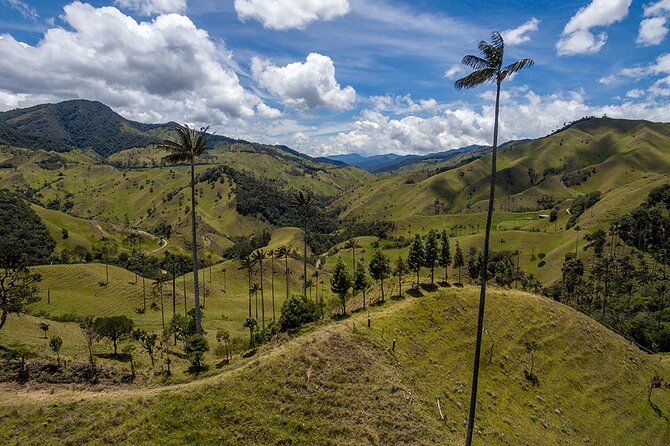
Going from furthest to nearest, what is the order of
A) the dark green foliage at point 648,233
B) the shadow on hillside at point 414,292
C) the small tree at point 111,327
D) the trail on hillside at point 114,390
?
the dark green foliage at point 648,233, the shadow on hillside at point 414,292, the small tree at point 111,327, the trail on hillside at point 114,390

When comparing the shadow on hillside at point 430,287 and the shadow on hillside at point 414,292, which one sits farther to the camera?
the shadow on hillside at point 430,287

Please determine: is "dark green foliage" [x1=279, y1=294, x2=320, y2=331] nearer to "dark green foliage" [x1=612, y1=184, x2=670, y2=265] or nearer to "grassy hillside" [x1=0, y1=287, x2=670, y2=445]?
"grassy hillside" [x1=0, y1=287, x2=670, y2=445]

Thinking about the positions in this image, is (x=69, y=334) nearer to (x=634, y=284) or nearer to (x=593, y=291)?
(x=593, y=291)

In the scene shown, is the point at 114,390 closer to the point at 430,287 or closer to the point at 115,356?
the point at 115,356

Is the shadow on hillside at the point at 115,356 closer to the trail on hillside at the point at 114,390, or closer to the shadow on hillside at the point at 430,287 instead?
the trail on hillside at the point at 114,390

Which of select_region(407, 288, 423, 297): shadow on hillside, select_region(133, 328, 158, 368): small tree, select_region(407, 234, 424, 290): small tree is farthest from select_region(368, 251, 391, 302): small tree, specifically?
select_region(133, 328, 158, 368): small tree

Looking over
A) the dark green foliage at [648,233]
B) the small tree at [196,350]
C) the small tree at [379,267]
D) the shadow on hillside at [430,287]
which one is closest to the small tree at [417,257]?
the shadow on hillside at [430,287]

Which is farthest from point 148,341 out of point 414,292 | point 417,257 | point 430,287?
point 417,257

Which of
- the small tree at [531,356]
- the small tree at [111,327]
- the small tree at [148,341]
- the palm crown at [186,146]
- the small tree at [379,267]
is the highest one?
the palm crown at [186,146]
